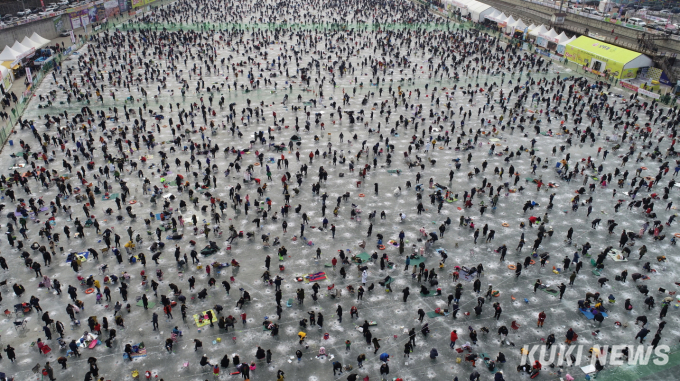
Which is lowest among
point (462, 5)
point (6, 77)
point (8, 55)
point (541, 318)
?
point (541, 318)

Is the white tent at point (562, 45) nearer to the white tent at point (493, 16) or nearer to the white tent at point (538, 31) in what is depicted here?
the white tent at point (538, 31)

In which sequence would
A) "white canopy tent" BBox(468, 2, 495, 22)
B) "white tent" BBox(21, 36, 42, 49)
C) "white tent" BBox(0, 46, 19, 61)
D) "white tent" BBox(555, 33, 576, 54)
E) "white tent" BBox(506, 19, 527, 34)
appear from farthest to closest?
"white canopy tent" BBox(468, 2, 495, 22) → "white tent" BBox(506, 19, 527, 34) → "white tent" BBox(555, 33, 576, 54) → "white tent" BBox(21, 36, 42, 49) → "white tent" BBox(0, 46, 19, 61)

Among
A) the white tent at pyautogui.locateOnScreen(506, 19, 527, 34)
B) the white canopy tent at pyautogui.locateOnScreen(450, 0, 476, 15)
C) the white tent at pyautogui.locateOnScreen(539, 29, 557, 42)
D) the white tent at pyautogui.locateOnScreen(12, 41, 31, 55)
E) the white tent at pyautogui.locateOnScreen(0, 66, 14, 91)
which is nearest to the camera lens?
the white tent at pyautogui.locateOnScreen(0, 66, 14, 91)

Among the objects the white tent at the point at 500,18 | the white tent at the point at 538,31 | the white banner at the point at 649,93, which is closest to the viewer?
the white banner at the point at 649,93

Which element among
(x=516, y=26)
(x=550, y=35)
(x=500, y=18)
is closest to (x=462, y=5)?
(x=500, y=18)

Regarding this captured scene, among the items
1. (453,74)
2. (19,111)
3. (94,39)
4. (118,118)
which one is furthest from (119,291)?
(94,39)

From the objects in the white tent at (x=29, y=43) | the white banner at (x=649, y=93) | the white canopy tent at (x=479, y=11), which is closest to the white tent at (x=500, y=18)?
the white canopy tent at (x=479, y=11)

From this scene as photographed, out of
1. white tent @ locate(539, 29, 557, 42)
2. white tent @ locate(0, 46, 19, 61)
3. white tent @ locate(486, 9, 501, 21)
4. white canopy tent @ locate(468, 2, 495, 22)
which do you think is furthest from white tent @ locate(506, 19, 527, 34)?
white tent @ locate(0, 46, 19, 61)

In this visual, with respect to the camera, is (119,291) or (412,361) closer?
(412,361)

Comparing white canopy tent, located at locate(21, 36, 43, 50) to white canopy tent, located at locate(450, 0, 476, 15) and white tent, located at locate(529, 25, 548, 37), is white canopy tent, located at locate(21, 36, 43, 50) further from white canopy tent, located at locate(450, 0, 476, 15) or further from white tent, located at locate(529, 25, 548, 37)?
white canopy tent, located at locate(450, 0, 476, 15)

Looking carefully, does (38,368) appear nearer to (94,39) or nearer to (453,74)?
(453,74)

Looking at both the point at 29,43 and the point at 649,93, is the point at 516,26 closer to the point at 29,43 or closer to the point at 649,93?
the point at 649,93
